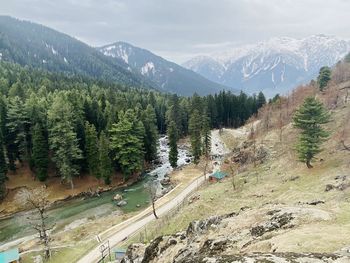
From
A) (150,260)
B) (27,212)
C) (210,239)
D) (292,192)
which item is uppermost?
(210,239)

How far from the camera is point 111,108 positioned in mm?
92812

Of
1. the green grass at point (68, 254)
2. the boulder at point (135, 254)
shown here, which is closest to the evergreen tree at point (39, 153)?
the green grass at point (68, 254)

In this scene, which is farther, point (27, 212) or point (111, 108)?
point (111, 108)

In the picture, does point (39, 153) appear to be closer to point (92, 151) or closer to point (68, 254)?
point (92, 151)

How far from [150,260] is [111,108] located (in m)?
73.2

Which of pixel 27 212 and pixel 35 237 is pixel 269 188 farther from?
pixel 27 212

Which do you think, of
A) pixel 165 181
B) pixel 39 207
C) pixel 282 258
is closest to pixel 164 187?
pixel 165 181

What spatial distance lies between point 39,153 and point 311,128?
5609cm

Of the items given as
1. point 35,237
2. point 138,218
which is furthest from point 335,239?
point 35,237

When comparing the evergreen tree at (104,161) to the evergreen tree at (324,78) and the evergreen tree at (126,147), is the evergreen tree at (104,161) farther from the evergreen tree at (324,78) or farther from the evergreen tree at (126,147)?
the evergreen tree at (324,78)

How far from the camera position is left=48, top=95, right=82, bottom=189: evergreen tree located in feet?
244

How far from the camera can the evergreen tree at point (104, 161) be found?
2990 inches

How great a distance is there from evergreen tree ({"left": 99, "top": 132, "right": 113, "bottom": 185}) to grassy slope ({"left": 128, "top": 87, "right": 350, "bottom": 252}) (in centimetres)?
2665

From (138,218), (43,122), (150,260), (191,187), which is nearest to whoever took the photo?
(150,260)
